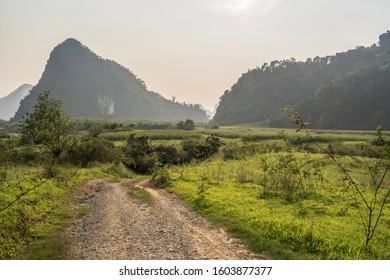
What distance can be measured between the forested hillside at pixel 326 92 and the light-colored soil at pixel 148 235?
101709mm

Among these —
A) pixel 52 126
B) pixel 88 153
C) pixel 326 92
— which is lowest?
pixel 88 153

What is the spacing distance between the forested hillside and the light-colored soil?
4004 inches

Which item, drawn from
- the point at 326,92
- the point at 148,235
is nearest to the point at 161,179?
the point at 148,235

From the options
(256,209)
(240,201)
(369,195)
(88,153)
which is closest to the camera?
(256,209)

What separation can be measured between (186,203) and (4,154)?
39.1 feet

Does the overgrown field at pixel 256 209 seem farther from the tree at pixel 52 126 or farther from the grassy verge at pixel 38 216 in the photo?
the tree at pixel 52 126

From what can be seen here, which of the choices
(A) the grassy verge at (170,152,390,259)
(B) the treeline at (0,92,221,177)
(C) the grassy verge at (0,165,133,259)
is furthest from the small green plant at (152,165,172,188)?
(C) the grassy verge at (0,165,133,259)

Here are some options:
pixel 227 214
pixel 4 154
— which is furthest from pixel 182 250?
pixel 4 154

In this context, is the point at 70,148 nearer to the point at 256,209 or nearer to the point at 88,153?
the point at 88,153

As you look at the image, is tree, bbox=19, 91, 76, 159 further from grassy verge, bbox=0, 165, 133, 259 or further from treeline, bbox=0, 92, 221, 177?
grassy verge, bbox=0, 165, 133, 259

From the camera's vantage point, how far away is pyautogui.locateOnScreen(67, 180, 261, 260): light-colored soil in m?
10.9

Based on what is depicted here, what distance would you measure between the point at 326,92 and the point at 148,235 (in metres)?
128

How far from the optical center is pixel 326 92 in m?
128

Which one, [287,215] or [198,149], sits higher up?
[198,149]
